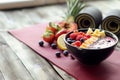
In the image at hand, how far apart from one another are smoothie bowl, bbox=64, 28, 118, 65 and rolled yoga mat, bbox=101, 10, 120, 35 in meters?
0.42

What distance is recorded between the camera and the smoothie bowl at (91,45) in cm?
145

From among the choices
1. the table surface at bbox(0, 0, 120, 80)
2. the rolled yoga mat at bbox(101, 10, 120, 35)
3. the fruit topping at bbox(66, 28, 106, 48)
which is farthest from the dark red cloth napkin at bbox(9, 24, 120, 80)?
the rolled yoga mat at bbox(101, 10, 120, 35)

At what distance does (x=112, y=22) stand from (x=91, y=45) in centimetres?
60

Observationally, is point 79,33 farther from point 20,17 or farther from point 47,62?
point 20,17

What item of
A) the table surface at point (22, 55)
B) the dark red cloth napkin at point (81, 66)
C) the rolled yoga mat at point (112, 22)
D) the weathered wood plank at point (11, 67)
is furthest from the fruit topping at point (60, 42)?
the rolled yoga mat at point (112, 22)

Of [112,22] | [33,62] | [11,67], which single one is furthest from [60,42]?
[112,22]

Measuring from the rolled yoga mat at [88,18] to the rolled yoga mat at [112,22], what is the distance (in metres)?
0.06

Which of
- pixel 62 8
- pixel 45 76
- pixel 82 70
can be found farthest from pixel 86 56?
pixel 62 8

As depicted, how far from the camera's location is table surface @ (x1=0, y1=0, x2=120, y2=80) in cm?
149

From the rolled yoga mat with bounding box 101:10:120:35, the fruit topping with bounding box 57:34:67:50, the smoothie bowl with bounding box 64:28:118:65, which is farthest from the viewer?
the rolled yoga mat with bounding box 101:10:120:35

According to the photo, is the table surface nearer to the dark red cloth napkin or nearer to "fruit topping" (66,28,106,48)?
the dark red cloth napkin

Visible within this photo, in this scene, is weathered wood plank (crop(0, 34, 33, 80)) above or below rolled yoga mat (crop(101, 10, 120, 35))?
below

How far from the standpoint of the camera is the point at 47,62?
1.64 metres

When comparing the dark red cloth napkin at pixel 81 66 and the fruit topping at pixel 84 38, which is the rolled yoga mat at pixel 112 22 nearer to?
the dark red cloth napkin at pixel 81 66
